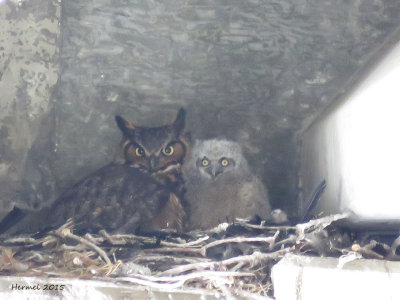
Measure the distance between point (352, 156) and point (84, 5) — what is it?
1495 millimetres

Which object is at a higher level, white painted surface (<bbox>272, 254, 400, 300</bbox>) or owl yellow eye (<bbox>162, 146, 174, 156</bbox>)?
owl yellow eye (<bbox>162, 146, 174, 156</bbox>)

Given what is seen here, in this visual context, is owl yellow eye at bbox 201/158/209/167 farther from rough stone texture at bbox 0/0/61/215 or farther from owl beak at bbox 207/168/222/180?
rough stone texture at bbox 0/0/61/215

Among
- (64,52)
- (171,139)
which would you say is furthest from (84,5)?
(171,139)

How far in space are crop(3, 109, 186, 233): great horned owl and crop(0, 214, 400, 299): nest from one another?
1.19 feet

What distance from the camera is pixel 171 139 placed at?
370 cm

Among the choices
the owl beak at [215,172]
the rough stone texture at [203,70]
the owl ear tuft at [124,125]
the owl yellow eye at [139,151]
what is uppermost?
the rough stone texture at [203,70]

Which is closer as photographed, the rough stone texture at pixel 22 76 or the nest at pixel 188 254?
the nest at pixel 188 254

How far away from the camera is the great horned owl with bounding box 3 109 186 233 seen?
9.96 ft

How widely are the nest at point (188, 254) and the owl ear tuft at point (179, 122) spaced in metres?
1.16

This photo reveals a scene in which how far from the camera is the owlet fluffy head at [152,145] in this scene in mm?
3625

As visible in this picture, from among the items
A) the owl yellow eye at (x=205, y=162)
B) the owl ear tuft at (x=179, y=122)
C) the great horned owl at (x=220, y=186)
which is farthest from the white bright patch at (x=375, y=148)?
the owl ear tuft at (x=179, y=122)

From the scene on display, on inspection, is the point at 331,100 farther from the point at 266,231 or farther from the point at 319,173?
the point at 266,231

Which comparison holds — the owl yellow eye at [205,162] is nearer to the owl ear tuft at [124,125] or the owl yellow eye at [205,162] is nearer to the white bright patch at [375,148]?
the owl ear tuft at [124,125]

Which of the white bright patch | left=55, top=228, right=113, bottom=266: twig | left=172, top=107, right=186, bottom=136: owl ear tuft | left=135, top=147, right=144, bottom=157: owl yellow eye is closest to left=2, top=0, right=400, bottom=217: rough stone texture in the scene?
left=172, top=107, right=186, bottom=136: owl ear tuft
